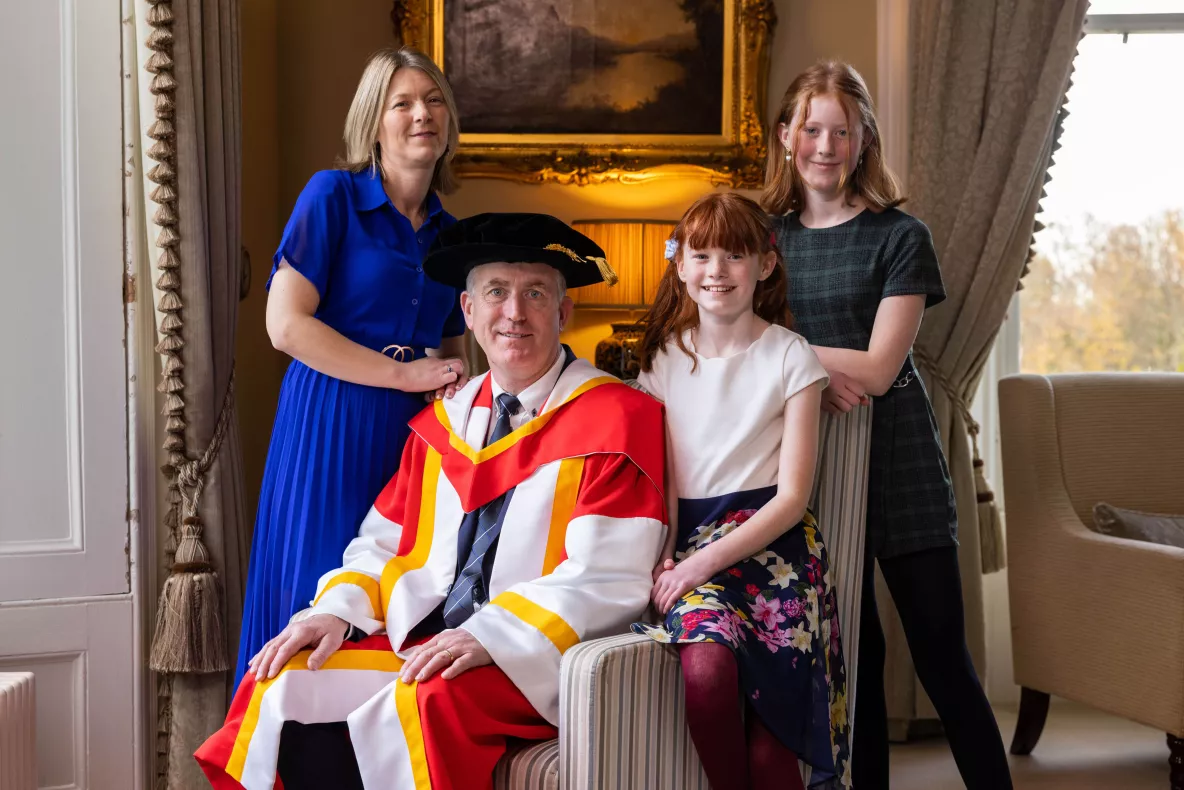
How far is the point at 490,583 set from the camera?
1976 mm

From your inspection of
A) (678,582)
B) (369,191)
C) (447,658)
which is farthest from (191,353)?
(678,582)

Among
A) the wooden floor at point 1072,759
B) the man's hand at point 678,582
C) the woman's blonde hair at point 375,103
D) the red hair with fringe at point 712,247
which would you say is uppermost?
the woman's blonde hair at point 375,103

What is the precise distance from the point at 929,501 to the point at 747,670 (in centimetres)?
74

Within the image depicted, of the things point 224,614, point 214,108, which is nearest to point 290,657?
point 224,614

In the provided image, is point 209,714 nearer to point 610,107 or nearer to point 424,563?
point 424,563

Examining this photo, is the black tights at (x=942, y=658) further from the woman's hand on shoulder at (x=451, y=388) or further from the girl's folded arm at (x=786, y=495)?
the woman's hand on shoulder at (x=451, y=388)

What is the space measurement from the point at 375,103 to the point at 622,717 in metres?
1.35

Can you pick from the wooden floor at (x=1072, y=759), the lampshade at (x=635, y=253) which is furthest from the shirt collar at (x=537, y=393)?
the wooden floor at (x=1072, y=759)

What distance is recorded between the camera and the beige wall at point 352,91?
380 centimetres

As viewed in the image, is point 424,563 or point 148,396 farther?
point 148,396

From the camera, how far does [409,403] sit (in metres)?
2.32

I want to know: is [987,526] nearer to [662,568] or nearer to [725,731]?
[662,568]

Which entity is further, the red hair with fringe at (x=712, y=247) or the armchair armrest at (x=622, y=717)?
the red hair with fringe at (x=712, y=247)

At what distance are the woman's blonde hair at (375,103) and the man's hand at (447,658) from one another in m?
1.06
